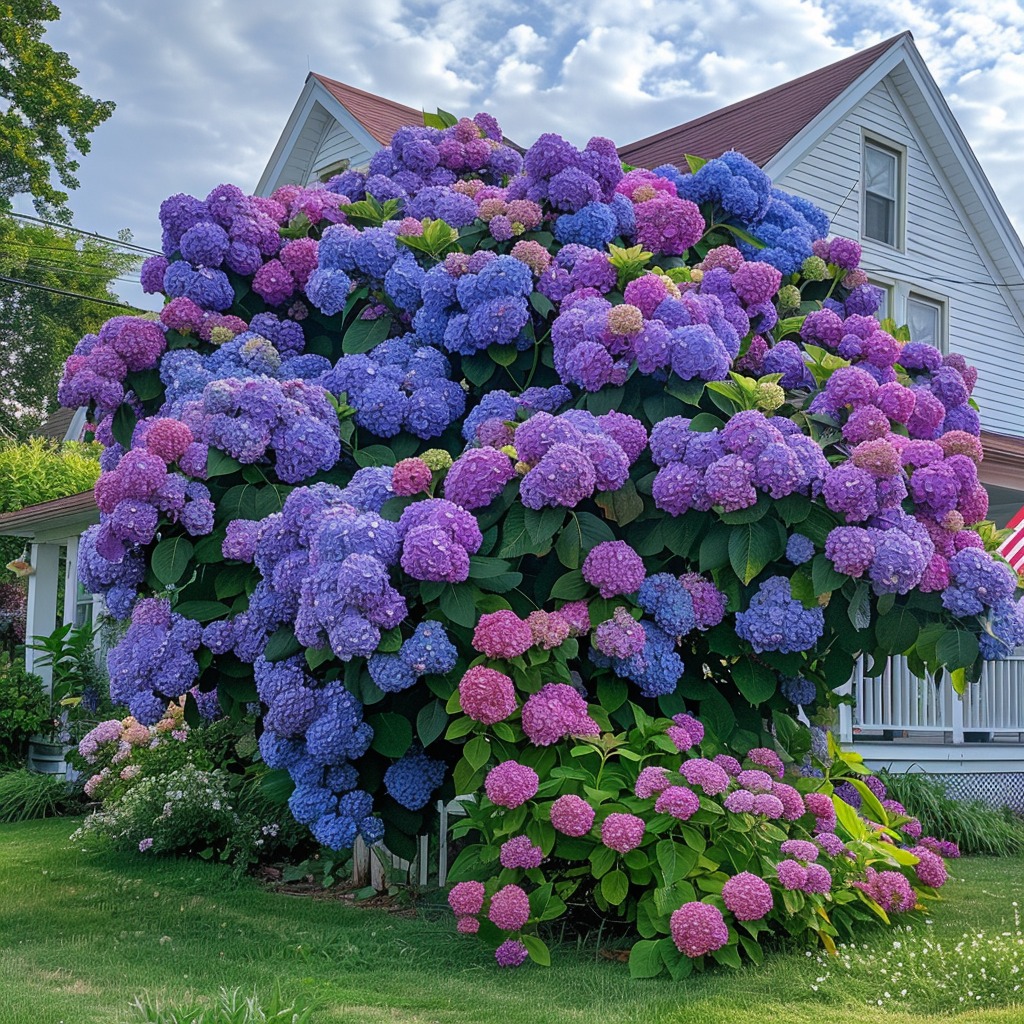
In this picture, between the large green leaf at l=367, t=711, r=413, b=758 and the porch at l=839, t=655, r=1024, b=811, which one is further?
the porch at l=839, t=655, r=1024, b=811

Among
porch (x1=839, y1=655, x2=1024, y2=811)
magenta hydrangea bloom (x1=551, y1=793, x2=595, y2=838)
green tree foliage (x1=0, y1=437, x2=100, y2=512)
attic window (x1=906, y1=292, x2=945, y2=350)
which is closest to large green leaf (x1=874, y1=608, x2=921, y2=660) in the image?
magenta hydrangea bloom (x1=551, y1=793, x2=595, y2=838)

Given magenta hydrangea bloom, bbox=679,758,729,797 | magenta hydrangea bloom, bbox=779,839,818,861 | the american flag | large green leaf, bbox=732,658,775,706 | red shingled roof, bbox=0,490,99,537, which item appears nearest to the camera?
magenta hydrangea bloom, bbox=679,758,729,797

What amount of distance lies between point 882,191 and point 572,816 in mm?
11084

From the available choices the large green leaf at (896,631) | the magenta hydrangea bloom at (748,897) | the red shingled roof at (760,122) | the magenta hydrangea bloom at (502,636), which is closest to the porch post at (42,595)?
the red shingled roof at (760,122)

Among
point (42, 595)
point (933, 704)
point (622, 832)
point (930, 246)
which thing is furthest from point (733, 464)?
point (42, 595)

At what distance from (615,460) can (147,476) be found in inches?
70.2

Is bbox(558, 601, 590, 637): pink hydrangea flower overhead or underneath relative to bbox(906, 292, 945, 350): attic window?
underneath

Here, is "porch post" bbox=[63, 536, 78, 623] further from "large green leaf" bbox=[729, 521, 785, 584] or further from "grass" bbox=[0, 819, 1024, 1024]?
"large green leaf" bbox=[729, 521, 785, 584]

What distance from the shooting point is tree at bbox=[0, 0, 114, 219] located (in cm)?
2147

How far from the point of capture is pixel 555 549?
14.8 feet

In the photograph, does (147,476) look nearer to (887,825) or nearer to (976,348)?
(887,825)

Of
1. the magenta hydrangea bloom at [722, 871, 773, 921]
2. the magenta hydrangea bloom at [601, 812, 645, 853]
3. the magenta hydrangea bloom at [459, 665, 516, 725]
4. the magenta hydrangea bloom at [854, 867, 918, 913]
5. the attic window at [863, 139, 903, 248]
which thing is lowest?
the magenta hydrangea bloom at [854, 867, 918, 913]

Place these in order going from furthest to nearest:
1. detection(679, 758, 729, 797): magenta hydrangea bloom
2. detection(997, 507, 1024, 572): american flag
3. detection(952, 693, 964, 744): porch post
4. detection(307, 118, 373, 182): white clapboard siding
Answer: detection(307, 118, 373, 182): white clapboard siding < detection(952, 693, 964, 744): porch post < detection(997, 507, 1024, 572): american flag < detection(679, 758, 729, 797): magenta hydrangea bloom

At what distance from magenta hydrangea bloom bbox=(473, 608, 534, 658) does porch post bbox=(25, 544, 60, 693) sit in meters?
10.8
